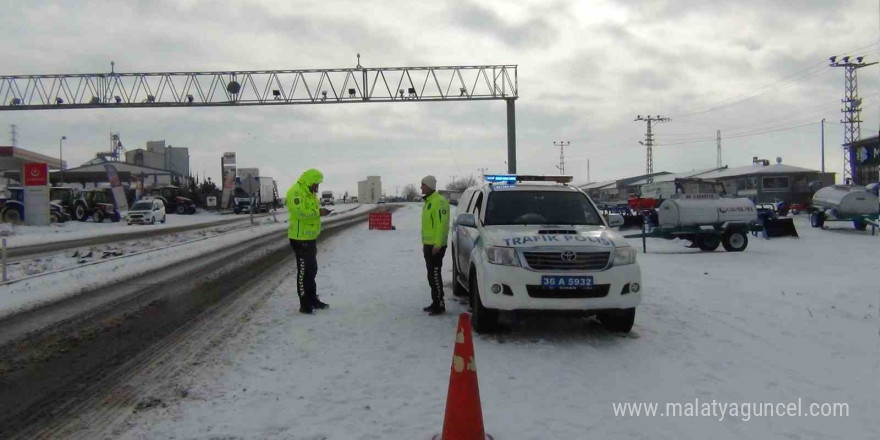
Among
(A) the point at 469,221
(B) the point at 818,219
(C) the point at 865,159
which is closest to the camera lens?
(A) the point at 469,221

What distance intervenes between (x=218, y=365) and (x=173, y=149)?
328 feet

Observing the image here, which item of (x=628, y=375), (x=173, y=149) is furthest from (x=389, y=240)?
(x=173, y=149)

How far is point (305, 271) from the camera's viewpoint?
8.40 metres

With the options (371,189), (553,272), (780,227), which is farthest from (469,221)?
(371,189)

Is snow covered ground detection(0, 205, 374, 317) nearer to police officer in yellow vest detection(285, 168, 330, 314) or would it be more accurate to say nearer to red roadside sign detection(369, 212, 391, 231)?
police officer in yellow vest detection(285, 168, 330, 314)

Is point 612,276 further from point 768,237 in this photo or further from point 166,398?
point 768,237

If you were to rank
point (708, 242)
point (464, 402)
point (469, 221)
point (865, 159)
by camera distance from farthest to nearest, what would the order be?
1. point (865, 159)
2. point (708, 242)
3. point (469, 221)
4. point (464, 402)

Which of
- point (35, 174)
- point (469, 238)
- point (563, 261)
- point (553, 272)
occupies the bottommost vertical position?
point (553, 272)

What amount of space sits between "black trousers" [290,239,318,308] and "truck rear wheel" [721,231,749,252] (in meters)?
14.3

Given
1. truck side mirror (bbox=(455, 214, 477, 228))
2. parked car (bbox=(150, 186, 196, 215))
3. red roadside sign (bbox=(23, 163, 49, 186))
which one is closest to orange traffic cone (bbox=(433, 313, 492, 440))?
truck side mirror (bbox=(455, 214, 477, 228))

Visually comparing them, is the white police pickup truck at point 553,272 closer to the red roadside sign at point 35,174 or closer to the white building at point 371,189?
the red roadside sign at point 35,174

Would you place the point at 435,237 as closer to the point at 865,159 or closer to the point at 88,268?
the point at 88,268

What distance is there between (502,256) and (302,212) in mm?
3114

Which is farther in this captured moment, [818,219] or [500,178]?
[818,219]
